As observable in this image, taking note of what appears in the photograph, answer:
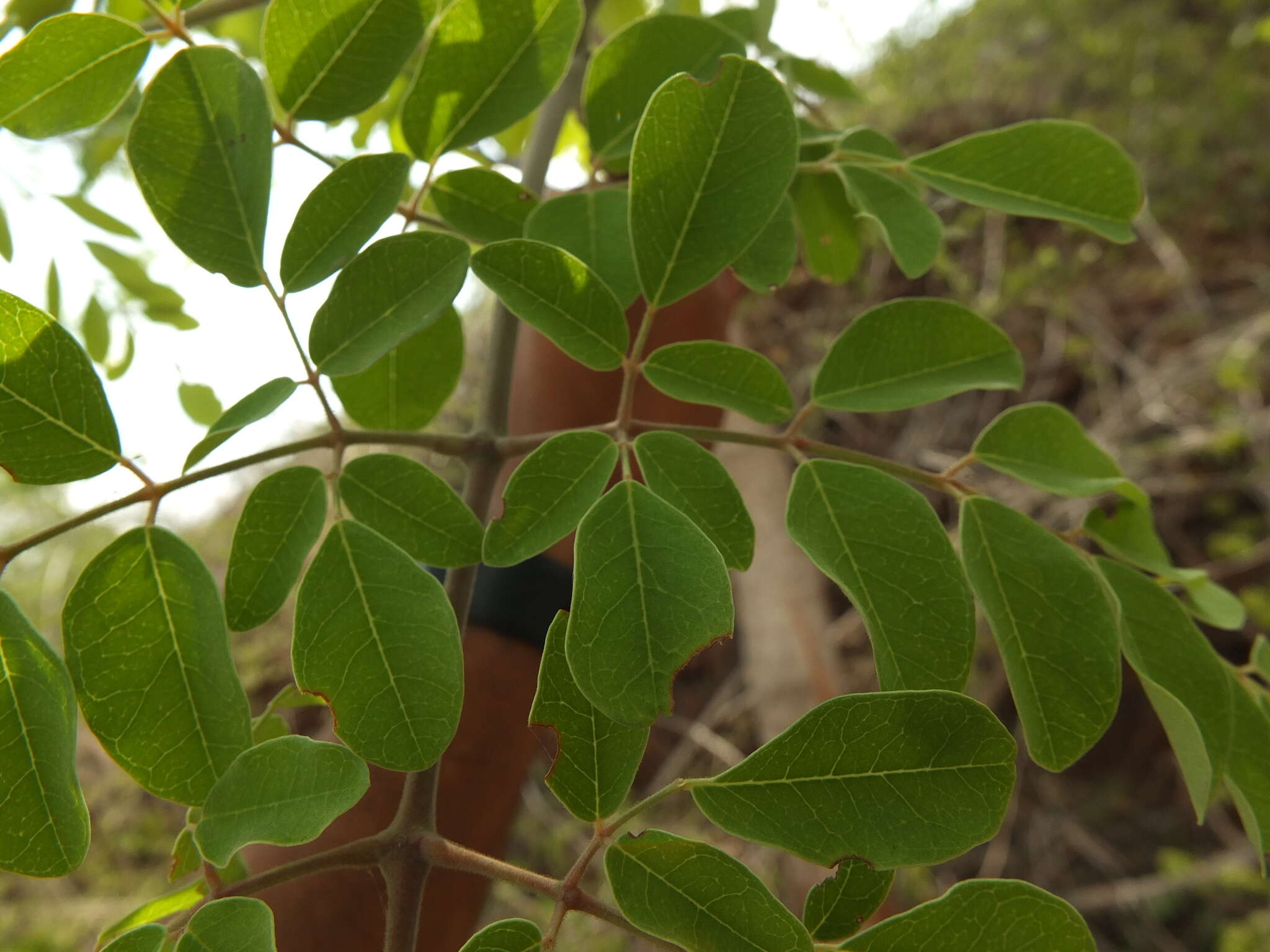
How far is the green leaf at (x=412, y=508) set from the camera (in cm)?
36

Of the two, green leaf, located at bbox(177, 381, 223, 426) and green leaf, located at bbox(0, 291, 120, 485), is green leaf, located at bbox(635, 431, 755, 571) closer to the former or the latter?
green leaf, located at bbox(0, 291, 120, 485)

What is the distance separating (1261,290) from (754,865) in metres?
1.55

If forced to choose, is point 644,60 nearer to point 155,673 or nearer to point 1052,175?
point 1052,175

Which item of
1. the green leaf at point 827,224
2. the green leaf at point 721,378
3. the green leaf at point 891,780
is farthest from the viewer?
the green leaf at point 827,224

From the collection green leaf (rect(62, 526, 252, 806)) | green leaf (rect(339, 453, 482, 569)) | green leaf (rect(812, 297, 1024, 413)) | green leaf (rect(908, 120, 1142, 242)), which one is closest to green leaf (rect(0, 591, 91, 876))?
green leaf (rect(62, 526, 252, 806))

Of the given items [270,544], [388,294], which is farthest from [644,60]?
[270,544]

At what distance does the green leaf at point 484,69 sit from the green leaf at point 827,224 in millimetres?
211

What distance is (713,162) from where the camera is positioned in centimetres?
33

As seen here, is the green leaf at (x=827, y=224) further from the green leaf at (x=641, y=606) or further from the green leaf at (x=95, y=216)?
the green leaf at (x=95, y=216)

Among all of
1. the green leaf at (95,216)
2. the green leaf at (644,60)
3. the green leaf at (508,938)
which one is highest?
the green leaf at (644,60)

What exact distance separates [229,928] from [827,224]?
1.67ft

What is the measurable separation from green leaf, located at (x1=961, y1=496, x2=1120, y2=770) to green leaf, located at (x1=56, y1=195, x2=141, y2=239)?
2.10 ft

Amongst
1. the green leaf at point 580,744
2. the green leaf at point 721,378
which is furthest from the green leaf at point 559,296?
the green leaf at point 580,744

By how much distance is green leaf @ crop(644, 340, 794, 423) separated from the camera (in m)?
0.38
